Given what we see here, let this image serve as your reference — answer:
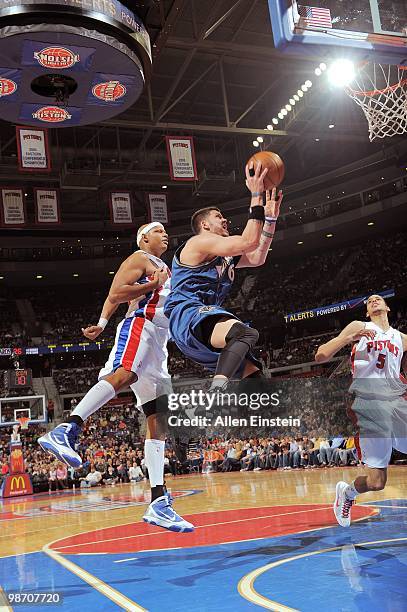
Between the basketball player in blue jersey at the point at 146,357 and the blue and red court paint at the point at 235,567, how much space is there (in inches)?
31.0

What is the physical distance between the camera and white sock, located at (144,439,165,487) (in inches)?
157

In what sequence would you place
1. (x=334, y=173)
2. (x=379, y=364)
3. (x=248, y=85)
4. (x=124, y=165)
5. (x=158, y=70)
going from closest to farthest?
(x=379, y=364), (x=158, y=70), (x=248, y=85), (x=124, y=165), (x=334, y=173)

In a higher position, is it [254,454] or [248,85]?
[248,85]

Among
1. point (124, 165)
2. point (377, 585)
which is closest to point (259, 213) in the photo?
point (377, 585)

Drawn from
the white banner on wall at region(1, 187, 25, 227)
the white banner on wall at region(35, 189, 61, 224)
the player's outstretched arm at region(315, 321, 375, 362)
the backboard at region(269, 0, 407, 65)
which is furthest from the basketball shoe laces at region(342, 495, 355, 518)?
the white banner on wall at region(1, 187, 25, 227)

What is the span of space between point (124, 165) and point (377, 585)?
747 inches

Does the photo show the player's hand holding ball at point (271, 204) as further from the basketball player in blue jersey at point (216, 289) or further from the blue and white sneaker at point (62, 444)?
the blue and white sneaker at point (62, 444)

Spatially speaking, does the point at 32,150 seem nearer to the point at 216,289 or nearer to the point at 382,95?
the point at 382,95

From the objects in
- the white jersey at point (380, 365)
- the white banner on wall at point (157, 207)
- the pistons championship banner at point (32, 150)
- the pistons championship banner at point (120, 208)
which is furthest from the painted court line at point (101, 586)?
the white banner on wall at point (157, 207)

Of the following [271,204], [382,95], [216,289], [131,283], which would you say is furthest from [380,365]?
[382,95]

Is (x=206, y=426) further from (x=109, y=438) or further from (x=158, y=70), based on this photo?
(x=158, y=70)

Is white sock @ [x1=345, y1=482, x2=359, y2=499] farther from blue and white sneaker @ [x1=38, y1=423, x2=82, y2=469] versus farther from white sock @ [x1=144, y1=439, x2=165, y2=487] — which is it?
blue and white sneaker @ [x1=38, y1=423, x2=82, y2=469]

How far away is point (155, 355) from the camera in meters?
3.96

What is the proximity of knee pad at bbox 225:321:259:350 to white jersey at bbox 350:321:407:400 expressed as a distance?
184 centimetres
